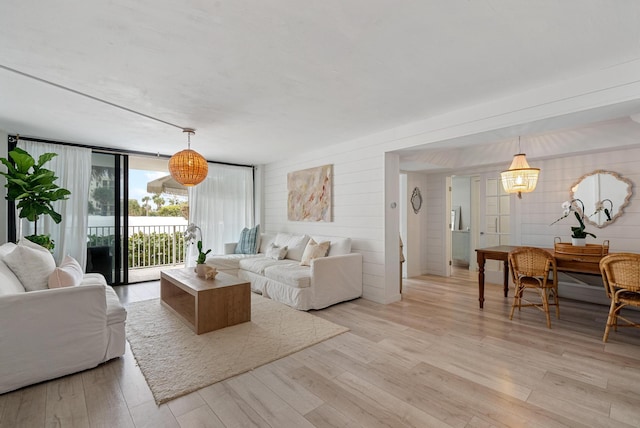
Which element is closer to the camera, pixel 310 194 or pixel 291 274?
pixel 291 274

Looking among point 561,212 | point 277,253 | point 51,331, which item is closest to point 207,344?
point 51,331

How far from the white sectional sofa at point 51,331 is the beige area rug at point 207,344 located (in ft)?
1.23

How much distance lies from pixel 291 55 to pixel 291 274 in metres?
2.74

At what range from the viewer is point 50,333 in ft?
7.29

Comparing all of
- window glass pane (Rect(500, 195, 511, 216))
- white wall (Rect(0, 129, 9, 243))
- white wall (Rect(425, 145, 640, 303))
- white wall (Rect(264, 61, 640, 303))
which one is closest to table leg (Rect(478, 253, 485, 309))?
white wall (Rect(264, 61, 640, 303))

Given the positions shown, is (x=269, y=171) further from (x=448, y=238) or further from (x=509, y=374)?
(x=509, y=374)

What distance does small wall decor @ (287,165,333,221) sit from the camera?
16.8ft

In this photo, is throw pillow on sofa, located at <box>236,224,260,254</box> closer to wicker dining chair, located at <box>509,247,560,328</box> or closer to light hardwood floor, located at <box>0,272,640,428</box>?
light hardwood floor, located at <box>0,272,640,428</box>

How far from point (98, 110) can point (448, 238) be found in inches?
245

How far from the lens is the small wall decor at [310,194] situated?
5117 millimetres

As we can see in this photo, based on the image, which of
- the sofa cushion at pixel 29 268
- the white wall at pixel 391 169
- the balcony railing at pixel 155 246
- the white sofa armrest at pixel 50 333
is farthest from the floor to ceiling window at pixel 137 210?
the white sofa armrest at pixel 50 333

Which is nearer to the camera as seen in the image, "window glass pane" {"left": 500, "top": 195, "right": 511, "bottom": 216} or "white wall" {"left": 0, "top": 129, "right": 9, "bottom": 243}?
"white wall" {"left": 0, "top": 129, "right": 9, "bottom": 243}

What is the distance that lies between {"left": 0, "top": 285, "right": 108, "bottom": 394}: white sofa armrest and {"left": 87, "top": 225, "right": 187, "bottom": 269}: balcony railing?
4392 mm

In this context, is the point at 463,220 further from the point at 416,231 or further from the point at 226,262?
the point at 226,262
